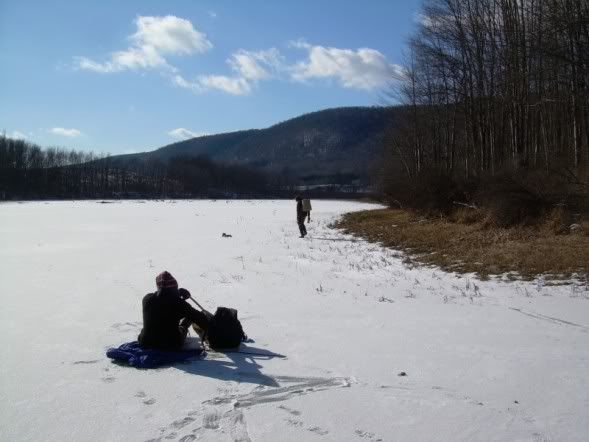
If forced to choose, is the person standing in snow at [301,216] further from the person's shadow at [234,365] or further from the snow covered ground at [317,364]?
the person's shadow at [234,365]

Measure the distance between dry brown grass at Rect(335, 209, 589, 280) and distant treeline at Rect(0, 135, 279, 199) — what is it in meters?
95.4

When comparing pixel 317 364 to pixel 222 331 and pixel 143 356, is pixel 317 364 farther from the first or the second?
pixel 143 356

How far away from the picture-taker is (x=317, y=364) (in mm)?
5801

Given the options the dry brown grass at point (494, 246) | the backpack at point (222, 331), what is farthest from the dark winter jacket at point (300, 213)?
the backpack at point (222, 331)

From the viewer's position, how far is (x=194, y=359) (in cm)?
599

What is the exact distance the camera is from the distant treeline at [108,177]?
108625mm

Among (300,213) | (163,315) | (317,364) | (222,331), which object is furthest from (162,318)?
(300,213)

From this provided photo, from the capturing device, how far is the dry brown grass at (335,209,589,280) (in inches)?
438

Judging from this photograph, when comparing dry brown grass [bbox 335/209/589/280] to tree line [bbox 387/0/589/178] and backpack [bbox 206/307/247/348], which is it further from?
backpack [bbox 206/307/247/348]

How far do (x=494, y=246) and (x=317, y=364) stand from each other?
33.3 ft

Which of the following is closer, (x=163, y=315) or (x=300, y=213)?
(x=163, y=315)

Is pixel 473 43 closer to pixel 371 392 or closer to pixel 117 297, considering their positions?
pixel 117 297

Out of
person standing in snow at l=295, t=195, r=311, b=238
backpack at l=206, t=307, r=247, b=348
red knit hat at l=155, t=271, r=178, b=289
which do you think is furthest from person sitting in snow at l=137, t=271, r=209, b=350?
person standing in snow at l=295, t=195, r=311, b=238

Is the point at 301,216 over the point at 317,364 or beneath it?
over
